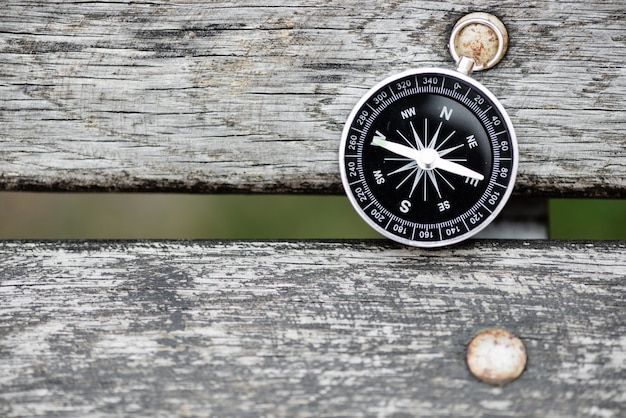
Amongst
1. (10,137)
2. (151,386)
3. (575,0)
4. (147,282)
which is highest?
(575,0)

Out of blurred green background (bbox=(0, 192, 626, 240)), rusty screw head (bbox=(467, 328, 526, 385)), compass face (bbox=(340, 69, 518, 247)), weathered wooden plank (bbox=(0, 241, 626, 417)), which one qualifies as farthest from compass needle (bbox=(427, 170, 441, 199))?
blurred green background (bbox=(0, 192, 626, 240))

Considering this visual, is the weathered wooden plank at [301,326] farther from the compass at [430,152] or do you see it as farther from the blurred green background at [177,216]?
the blurred green background at [177,216]

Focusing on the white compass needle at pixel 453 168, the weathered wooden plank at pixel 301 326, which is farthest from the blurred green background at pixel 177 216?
the white compass needle at pixel 453 168

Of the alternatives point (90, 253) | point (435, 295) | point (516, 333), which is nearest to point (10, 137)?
point (90, 253)

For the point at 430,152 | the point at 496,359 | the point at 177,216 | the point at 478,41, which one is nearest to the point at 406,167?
the point at 430,152

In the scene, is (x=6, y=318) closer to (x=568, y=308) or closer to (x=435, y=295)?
(x=435, y=295)
